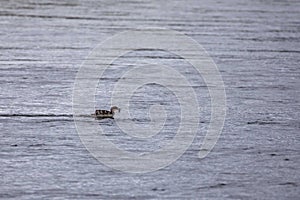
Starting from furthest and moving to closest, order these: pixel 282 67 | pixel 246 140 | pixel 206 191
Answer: pixel 282 67 → pixel 246 140 → pixel 206 191

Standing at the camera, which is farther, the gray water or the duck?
the duck

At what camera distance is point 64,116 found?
984 mm

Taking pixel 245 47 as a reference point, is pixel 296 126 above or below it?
below

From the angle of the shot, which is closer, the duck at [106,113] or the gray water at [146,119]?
the gray water at [146,119]

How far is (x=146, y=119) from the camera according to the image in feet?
3.18

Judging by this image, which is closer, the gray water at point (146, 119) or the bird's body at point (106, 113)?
the gray water at point (146, 119)

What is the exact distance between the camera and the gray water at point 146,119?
694mm

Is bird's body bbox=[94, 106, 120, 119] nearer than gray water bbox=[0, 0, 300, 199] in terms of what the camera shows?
No

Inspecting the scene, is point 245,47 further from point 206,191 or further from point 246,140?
point 206,191

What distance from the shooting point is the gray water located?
69cm

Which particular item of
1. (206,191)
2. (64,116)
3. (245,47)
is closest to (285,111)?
(64,116)

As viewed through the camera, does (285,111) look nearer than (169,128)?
No

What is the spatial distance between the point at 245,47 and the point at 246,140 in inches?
30.2

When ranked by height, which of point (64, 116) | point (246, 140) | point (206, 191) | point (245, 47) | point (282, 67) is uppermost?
point (245, 47)
